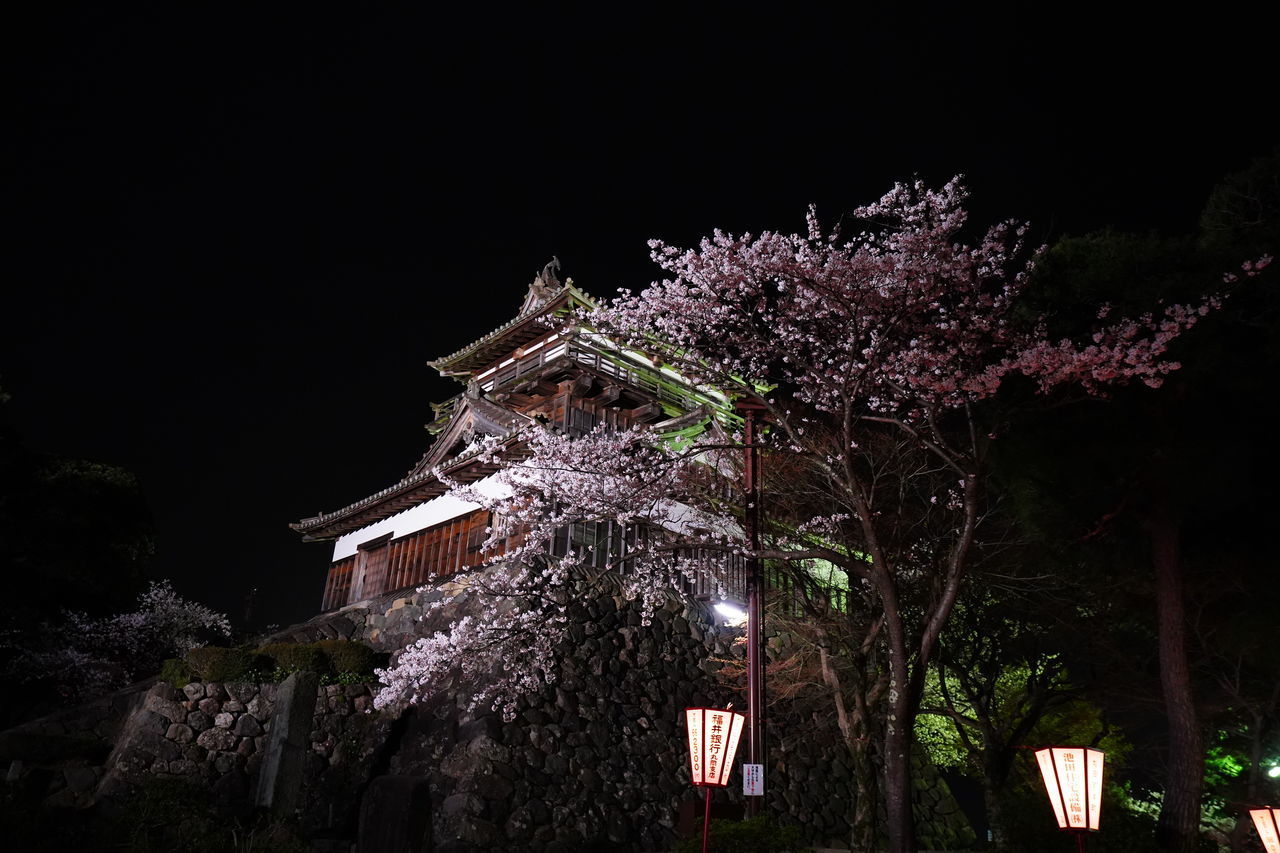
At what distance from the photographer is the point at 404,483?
67.4 ft

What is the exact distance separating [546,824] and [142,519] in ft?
50.2

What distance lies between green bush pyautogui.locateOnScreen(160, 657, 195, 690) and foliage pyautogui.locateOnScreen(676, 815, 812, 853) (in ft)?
31.8

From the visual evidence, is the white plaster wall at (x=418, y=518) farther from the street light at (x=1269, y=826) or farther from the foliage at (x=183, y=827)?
the street light at (x=1269, y=826)

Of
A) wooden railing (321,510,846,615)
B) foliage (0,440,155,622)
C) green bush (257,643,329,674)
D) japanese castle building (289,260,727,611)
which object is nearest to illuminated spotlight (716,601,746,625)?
wooden railing (321,510,846,615)

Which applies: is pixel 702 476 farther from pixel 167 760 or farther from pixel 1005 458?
pixel 167 760

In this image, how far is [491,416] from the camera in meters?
19.5

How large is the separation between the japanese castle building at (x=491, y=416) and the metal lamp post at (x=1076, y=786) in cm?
1205

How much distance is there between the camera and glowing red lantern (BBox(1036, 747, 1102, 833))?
804 centimetres

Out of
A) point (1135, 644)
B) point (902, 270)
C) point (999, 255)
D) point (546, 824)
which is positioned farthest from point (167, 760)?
point (1135, 644)

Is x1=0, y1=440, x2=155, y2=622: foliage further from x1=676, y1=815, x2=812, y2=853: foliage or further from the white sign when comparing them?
the white sign

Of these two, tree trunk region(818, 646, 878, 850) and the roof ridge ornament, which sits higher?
the roof ridge ornament

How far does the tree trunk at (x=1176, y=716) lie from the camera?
9.85 m

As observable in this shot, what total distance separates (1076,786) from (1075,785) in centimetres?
1

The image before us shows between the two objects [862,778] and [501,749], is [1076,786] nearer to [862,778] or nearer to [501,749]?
[862,778]
